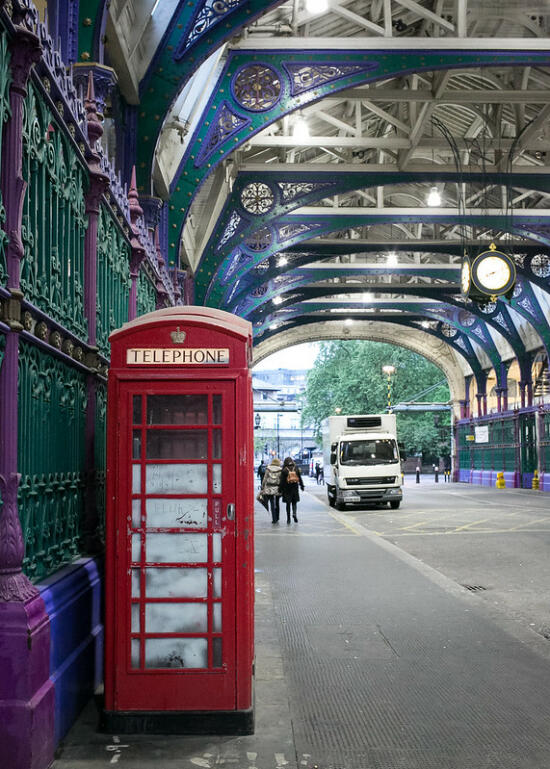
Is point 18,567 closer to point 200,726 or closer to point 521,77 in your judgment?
point 200,726

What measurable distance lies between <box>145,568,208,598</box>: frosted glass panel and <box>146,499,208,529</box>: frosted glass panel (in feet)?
0.92

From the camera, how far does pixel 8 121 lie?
4547 mm

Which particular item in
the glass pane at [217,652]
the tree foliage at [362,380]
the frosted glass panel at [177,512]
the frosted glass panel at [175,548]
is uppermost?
the tree foliage at [362,380]

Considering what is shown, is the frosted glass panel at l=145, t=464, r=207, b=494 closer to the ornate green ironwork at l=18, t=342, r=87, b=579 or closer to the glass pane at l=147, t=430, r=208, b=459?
the glass pane at l=147, t=430, r=208, b=459

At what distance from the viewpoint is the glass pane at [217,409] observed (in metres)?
5.23

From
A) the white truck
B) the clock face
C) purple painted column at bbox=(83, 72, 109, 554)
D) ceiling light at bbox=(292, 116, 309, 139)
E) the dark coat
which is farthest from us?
the white truck

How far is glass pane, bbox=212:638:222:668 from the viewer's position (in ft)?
16.8

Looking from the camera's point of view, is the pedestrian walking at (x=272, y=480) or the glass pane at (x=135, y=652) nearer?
the glass pane at (x=135, y=652)

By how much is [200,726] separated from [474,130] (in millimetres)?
20210

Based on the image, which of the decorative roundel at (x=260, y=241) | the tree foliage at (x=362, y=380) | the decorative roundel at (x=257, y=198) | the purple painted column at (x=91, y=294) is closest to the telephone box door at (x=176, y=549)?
the purple painted column at (x=91, y=294)

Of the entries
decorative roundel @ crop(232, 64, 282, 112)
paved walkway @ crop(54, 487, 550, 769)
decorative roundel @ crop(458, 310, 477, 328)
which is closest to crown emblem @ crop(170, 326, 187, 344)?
paved walkway @ crop(54, 487, 550, 769)

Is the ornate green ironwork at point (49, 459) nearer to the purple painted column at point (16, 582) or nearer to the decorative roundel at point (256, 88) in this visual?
the purple painted column at point (16, 582)

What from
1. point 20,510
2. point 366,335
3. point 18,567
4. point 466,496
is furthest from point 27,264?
point 366,335

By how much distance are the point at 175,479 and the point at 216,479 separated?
0.26m
